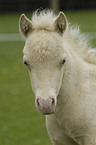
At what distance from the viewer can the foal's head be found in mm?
3236

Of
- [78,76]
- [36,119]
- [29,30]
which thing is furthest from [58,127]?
[36,119]

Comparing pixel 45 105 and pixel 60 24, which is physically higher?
pixel 60 24

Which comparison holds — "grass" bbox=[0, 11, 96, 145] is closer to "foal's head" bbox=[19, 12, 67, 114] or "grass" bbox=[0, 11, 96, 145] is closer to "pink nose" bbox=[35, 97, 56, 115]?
"foal's head" bbox=[19, 12, 67, 114]

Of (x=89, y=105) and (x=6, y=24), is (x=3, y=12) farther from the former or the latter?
(x=89, y=105)

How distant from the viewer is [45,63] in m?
3.37

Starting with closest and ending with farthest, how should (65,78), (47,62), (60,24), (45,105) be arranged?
1. (45,105)
2. (47,62)
3. (60,24)
4. (65,78)

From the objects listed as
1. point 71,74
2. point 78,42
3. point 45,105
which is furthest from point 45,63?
point 78,42

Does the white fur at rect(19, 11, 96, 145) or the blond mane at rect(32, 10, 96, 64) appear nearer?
the white fur at rect(19, 11, 96, 145)


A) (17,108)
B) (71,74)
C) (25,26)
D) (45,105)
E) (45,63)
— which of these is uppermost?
(25,26)

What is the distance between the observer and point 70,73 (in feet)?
12.4

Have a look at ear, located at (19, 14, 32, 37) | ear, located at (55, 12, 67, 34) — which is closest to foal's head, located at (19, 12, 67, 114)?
ear, located at (55, 12, 67, 34)

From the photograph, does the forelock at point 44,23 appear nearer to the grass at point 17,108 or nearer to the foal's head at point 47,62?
the foal's head at point 47,62

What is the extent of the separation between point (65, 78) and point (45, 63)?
0.47m

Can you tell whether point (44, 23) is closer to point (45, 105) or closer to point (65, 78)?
point (65, 78)
